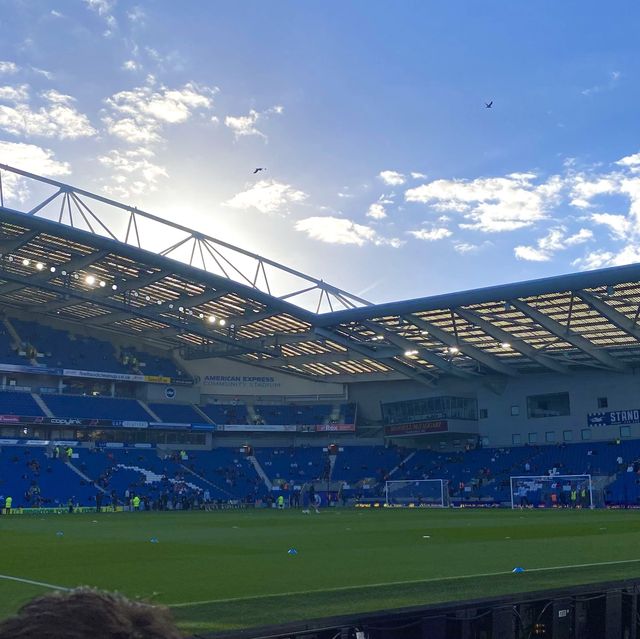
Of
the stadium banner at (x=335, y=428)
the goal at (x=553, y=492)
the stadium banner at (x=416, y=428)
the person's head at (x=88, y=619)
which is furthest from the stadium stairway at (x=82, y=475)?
the person's head at (x=88, y=619)

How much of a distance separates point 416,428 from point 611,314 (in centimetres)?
2621

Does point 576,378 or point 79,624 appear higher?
point 576,378

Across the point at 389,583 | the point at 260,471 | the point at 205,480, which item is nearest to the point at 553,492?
the point at 260,471

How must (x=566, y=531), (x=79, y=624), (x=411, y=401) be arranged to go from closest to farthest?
(x=79, y=624) → (x=566, y=531) → (x=411, y=401)

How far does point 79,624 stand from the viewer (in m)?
1.73

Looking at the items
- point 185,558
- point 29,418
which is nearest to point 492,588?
point 185,558

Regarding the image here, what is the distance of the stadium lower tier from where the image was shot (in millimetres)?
54250

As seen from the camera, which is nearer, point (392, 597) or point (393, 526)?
point (392, 597)

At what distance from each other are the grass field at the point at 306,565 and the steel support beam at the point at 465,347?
22189 millimetres

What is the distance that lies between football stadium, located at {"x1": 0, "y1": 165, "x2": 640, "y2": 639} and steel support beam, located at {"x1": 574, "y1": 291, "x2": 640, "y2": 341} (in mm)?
126

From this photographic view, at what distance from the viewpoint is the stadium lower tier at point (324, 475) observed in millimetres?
54250

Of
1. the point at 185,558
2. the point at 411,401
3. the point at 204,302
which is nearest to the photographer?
the point at 185,558

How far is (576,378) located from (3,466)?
4306 cm

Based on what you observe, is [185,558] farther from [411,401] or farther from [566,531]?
[411,401]
